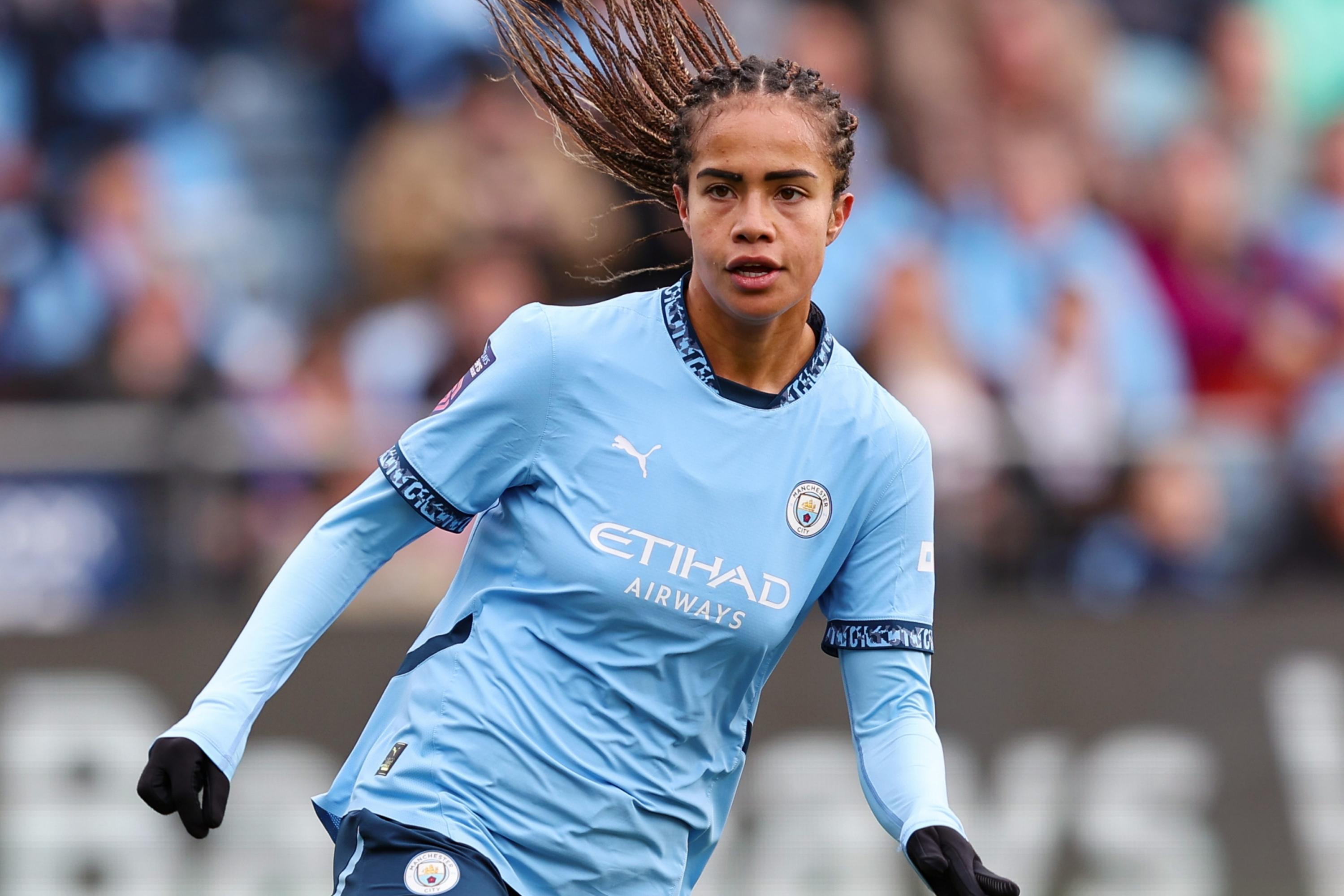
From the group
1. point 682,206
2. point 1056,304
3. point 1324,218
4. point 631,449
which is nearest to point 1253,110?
point 1324,218

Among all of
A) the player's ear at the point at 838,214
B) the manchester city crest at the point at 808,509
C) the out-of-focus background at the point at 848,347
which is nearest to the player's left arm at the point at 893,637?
the manchester city crest at the point at 808,509

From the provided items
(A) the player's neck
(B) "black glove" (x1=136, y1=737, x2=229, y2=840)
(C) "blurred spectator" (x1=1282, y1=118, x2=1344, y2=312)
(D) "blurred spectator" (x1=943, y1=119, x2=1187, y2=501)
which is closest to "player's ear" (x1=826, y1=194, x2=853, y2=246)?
(A) the player's neck

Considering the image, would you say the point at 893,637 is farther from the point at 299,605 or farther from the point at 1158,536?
the point at 1158,536

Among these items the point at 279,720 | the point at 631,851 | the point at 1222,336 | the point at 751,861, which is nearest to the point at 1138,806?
the point at 751,861

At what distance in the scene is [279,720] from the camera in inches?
284

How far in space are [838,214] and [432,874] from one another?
1359 millimetres

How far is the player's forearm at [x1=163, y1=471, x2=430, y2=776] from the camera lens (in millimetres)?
3158

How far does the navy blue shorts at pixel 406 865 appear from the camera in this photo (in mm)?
3070

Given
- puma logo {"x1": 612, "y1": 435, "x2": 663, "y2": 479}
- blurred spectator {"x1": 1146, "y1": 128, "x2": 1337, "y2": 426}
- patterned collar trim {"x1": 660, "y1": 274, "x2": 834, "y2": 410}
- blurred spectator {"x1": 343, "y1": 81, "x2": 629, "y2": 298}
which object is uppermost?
blurred spectator {"x1": 1146, "y1": 128, "x2": 1337, "y2": 426}

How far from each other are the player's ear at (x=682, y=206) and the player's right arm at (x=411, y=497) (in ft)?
1.04

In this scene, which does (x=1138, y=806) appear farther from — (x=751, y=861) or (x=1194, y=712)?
(x=751, y=861)

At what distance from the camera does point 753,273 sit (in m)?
3.25

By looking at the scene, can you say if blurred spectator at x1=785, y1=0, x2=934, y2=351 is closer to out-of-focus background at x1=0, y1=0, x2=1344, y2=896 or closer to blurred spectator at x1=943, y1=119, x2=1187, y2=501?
out-of-focus background at x1=0, y1=0, x2=1344, y2=896

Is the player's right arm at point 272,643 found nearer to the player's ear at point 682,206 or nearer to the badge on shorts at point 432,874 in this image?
the badge on shorts at point 432,874
